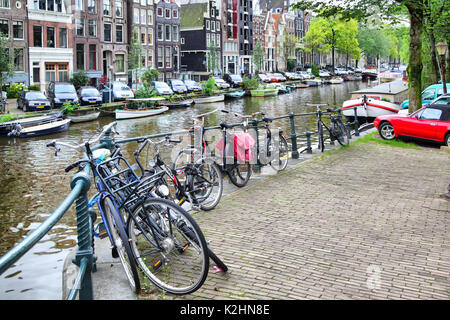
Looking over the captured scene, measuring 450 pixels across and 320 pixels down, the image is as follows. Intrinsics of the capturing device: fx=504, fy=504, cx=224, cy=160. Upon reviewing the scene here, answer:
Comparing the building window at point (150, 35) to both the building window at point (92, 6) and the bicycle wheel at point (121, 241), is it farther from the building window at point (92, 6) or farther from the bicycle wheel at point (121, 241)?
the bicycle wheel at point (121, 241)

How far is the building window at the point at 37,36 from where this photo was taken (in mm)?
42787

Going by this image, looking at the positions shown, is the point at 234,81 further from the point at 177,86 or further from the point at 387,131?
the point at 387,131

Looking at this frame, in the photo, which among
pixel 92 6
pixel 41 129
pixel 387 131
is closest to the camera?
pixel 387 131

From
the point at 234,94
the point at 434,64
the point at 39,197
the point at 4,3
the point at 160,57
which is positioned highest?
the point at 4,3

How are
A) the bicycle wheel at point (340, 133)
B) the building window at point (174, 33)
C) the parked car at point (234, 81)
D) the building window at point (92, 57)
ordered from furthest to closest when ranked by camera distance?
the building window at point (174, 33) → the parked car at point (234, 81) → the building window at point (92, 57) → the bicycle wheel at point (340, 133)

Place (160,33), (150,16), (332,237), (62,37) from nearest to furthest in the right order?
(332,237), (62,37), (150,16), (160,33)

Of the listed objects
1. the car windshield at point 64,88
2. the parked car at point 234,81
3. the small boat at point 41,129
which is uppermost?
the parked car at point 234,81

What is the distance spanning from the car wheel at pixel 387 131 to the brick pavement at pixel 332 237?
6.12 meters

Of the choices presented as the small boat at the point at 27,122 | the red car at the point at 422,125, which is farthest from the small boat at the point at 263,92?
the red car at the point at 422,125

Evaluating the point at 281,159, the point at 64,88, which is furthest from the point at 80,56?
the point at 281,159

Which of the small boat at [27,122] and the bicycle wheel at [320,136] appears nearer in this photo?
the bicycle wheel at [320,136]

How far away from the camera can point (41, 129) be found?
25.2 meters

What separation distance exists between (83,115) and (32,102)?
316cm
